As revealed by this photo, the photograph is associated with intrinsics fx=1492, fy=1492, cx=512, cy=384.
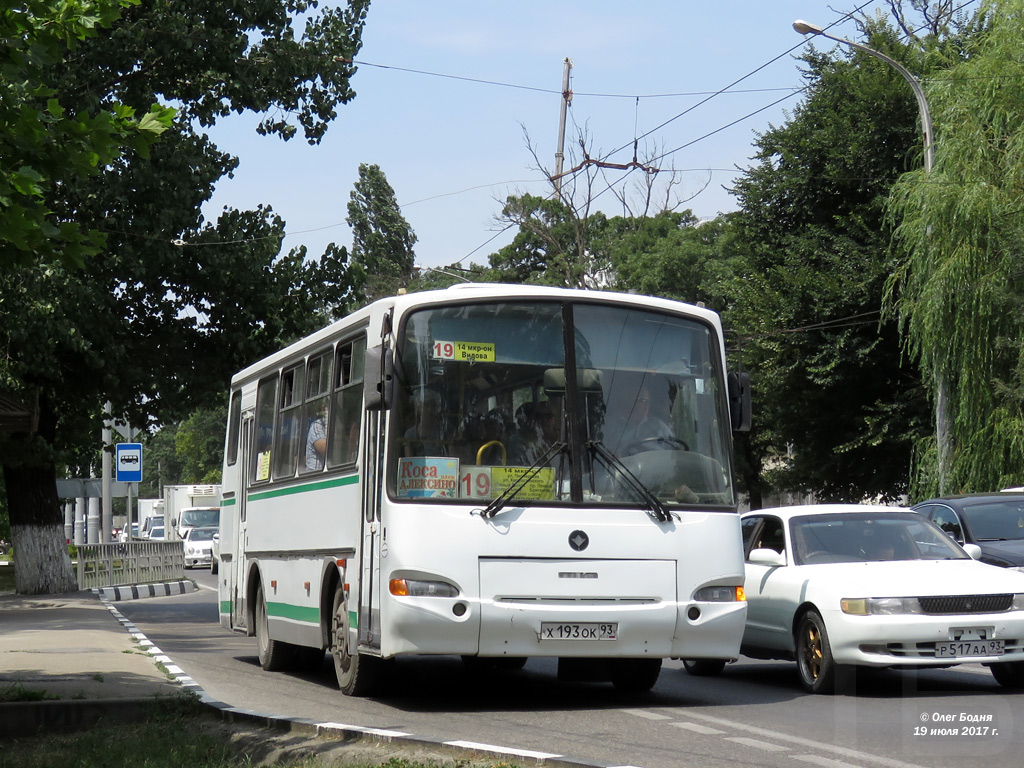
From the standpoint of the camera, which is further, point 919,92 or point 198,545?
point 198,545

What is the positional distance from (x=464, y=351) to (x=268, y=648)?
17.6ft

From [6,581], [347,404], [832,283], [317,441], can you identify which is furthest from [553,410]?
[6,581]

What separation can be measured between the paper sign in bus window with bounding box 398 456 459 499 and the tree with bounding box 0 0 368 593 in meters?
14.2

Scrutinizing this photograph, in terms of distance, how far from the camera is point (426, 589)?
1049cm

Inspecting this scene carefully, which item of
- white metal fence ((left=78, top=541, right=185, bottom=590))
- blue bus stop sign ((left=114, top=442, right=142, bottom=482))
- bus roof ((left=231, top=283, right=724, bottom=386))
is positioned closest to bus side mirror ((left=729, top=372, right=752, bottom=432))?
bus roof ((left=231, top=283, right=724, bottom=386))

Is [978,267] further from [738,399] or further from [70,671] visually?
[70,671]

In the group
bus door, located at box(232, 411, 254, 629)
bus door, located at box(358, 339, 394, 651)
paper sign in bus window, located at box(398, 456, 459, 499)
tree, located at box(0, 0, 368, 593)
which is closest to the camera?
paper sign in bus window, located at box(398, 456, 459, 499)

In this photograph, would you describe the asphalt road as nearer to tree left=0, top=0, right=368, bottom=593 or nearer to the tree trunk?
tree left=0, top=0, right=368, bottom=593

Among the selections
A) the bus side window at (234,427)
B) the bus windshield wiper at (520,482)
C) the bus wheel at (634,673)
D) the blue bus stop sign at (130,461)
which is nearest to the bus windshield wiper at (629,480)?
the bus windshield wiper at (520,482)

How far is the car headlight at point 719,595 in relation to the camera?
36.0 feet

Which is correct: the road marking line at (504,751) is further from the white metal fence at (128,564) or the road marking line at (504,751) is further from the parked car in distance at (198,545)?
the parked car in distance at (198,545)

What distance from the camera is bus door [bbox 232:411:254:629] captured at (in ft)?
53.3

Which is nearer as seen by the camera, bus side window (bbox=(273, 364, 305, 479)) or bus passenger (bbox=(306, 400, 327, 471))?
bus passenger (bbox=(306, 400, 327, 471))

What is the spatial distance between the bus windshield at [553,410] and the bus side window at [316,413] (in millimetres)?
2260
